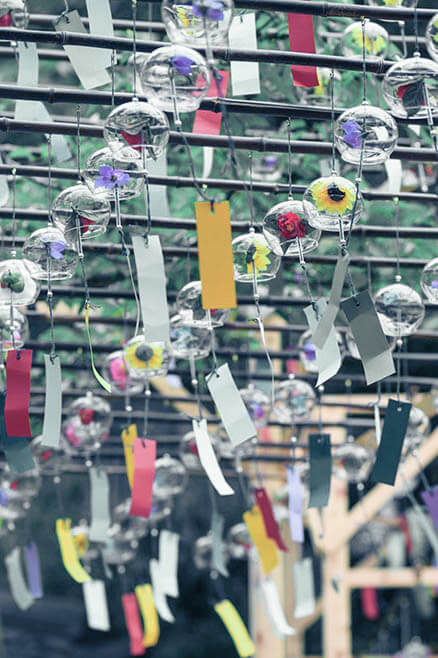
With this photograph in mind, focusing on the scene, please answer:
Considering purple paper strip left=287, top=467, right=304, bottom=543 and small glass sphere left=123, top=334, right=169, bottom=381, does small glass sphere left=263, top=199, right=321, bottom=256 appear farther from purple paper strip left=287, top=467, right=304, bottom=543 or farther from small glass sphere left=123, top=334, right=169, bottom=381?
purple paper strip left=287, top=467, right=304, bottom=543

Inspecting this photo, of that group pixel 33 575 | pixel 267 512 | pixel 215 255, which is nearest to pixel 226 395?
pixel 215 255

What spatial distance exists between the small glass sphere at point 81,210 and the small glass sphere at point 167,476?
222 centimetres

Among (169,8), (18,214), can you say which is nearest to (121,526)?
(18,214)

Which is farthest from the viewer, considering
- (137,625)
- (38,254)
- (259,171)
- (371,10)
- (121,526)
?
(121,526)

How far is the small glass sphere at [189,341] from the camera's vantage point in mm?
3416

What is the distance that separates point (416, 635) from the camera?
421 inches

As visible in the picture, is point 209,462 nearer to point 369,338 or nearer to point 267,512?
point 369,338

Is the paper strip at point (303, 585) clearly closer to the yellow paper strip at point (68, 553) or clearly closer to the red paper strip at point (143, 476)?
the yellow paper strip at point (68, 553)

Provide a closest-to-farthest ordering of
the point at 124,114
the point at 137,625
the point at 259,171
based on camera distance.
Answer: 1. the point at 124,114
2. the point at 259,171
3. the point at 137,625

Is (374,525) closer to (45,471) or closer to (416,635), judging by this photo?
(416,635)

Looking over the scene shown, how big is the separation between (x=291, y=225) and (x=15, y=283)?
787 millimetres

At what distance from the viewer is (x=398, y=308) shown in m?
3.08

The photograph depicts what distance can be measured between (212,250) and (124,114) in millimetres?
351

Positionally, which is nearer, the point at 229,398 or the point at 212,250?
the point at 212,250
